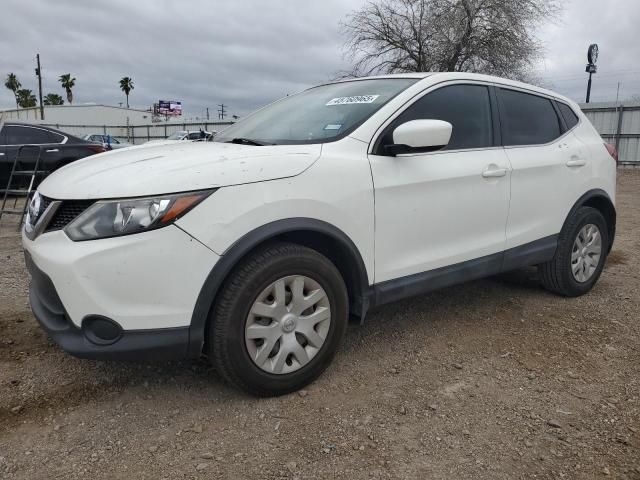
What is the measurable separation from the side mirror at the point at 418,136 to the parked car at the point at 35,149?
754cm

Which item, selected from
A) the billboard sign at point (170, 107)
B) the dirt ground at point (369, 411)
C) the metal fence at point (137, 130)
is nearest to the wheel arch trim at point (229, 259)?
the dirt ground at point (369, 411)

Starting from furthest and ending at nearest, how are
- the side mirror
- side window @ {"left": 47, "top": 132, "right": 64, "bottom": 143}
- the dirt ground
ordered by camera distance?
side window @ {"left": 47, "top": 132, "right": 64, "bottom": 143} → the side mirror → the dirt ground

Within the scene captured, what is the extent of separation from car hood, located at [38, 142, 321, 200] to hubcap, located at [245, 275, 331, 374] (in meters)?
0.54

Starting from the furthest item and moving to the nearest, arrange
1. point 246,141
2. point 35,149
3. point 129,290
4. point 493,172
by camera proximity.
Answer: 1. point 35,149
2. point 493,172
3. point 246,141
4. point 129,290

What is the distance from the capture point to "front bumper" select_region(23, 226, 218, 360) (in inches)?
84.7

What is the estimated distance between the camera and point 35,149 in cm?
905

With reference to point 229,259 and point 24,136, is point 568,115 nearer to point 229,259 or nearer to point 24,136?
point 229,259

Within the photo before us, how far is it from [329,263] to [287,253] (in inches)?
10.5

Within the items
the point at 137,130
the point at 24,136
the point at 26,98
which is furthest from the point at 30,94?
the point at 24,136

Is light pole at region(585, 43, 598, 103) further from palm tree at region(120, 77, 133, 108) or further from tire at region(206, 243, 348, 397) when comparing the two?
palm tree at region(120, 77, 133, 108)

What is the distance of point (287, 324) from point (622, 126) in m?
19.7

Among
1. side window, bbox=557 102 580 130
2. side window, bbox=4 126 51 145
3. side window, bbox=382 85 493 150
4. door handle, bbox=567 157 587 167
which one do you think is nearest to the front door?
side window, bbox=382 85 493 150

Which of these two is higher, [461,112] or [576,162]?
[461,112]

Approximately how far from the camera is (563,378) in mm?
2869
